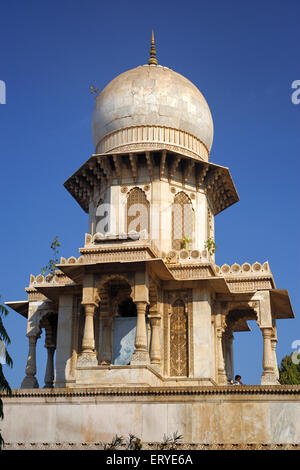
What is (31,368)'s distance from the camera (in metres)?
25.3

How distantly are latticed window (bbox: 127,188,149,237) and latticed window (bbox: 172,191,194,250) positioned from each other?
1.09 metres

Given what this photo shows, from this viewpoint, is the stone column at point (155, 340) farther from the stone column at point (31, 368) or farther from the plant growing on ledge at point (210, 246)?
the stone column at point (31, 368)

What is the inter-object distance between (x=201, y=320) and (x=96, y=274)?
13.1 ft

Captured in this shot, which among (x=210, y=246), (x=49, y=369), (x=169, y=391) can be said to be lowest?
(x=169, y=391)

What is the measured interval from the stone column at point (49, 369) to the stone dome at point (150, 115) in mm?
8287

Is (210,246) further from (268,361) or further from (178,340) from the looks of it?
(268,361)

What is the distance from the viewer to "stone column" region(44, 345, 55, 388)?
27391mm

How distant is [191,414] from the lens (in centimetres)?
1730

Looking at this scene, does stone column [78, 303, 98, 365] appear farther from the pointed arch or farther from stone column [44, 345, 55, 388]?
stone column [44, 345, 55, 388]

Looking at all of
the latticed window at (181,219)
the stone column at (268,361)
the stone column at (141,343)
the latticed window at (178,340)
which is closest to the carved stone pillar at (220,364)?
the stone column at (268,361)

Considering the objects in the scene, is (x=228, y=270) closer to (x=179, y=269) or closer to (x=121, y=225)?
(x=179, y=269)

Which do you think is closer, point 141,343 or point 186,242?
point 141,343

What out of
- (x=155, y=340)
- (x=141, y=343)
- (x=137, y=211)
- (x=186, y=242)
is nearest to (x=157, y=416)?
(x=141, y=343)

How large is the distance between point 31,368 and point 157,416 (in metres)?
9.05
